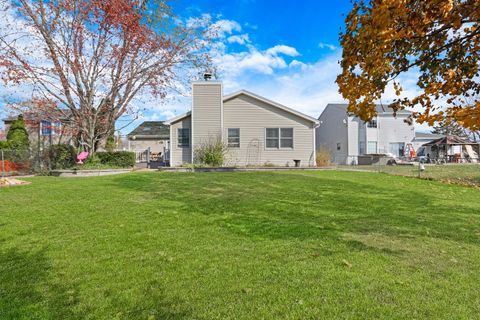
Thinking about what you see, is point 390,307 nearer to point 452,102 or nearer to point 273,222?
point 273,222

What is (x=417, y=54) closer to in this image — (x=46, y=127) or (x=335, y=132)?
(x=46, y=127)

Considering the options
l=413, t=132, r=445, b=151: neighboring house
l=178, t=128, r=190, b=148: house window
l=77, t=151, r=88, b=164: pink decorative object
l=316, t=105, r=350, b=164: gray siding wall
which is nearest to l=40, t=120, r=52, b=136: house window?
l=77, t=151, r=88, b=164: pink decorative object

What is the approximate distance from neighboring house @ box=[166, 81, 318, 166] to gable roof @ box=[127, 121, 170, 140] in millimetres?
14230

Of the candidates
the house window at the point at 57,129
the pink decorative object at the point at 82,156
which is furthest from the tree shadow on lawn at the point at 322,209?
the house window at the point at 57,129

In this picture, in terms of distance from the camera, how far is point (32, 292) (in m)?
2.64

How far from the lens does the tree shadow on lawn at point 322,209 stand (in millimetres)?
4504

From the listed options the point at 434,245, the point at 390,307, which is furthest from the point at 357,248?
the point at 390,307

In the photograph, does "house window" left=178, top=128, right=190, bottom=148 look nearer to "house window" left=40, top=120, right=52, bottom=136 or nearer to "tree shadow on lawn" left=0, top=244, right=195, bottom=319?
"house window" left=40, top=120, right=52, bottom=136

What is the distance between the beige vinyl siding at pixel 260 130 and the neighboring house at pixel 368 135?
1254cm

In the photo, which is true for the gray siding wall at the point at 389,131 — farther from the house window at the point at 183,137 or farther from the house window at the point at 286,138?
the house window at the point at 183,137

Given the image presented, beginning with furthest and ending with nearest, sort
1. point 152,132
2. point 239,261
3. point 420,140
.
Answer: point 152,132, point 420,140, point 239,261

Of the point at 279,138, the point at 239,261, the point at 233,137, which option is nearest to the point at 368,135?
the point at 279,138

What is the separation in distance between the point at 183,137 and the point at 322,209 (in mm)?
13119

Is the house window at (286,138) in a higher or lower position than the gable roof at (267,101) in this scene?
lower
